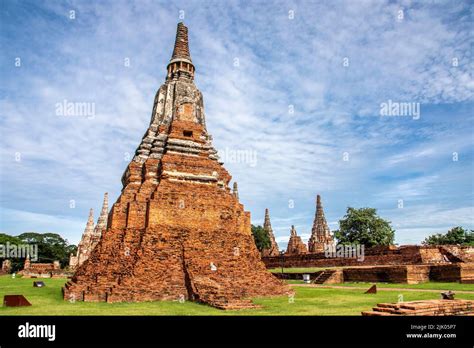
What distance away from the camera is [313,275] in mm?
27812

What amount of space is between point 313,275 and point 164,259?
15469 mm

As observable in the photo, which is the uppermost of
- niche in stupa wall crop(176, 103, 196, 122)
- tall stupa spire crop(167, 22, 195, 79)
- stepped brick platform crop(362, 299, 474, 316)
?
tall stupa spire crop(167, 22, 195, 79)

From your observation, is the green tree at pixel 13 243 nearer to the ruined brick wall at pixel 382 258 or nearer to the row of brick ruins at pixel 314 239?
the row of brick ruins at pixel 314 239

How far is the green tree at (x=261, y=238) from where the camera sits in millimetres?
53022

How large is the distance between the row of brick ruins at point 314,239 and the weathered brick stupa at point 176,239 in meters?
35.2

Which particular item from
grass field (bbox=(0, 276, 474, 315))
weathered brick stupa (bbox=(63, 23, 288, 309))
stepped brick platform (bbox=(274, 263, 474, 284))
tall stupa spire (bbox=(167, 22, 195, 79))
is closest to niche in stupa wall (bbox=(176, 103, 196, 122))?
weathered brick stupa (bbox=(63, 23, 288, 309))

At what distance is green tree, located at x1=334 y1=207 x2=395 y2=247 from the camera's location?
1663 inches

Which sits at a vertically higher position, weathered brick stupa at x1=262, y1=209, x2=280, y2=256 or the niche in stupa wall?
the niche in stupa wall

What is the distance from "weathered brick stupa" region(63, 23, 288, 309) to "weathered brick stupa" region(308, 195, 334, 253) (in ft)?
120

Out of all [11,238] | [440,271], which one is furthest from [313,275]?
[11,238]

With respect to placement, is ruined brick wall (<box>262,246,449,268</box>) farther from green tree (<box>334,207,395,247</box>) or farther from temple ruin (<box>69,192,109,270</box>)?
temple ruin (<box>69,192,109,270</box>)

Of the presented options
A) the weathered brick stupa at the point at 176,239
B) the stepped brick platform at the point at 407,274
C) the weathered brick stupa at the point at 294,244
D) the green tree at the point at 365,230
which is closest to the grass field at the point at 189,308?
the weathered brick stupa at the point at 176,239

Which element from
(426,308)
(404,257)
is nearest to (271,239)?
(404,257)
